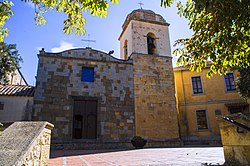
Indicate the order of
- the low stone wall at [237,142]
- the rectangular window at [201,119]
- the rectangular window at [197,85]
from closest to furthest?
the low stone wall at [237,142] → the rectangular window at [201,119] → the rectangular window at [197,85]

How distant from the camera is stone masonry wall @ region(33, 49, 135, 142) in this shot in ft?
37.7

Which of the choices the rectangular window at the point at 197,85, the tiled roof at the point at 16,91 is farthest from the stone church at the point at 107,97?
the rectangular window at the point at 197,85

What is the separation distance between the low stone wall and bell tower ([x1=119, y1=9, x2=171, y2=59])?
11861mm

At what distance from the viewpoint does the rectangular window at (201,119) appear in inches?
610

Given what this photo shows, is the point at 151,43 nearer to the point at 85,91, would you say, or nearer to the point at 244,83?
the point at 85,91

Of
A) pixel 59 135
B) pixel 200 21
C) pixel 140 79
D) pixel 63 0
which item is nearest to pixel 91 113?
pixel 59 135

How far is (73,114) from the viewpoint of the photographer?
1212 cm

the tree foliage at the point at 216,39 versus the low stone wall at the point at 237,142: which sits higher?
the tree foliage at the point at 216,39

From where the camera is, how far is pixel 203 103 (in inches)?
631

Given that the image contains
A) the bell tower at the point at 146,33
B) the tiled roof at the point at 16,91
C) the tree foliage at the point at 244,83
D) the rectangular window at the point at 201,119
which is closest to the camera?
the tiled roof at the point at 16,91

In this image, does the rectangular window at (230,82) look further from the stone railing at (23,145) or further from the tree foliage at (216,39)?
the stone railing at (23,145)

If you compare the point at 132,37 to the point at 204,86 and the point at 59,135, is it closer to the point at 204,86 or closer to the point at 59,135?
the point at 204,86

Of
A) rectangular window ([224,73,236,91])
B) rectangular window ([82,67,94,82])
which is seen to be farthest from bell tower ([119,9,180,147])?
rectangular window ([224,73,236,91])

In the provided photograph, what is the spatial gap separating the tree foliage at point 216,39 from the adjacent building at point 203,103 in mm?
11818
